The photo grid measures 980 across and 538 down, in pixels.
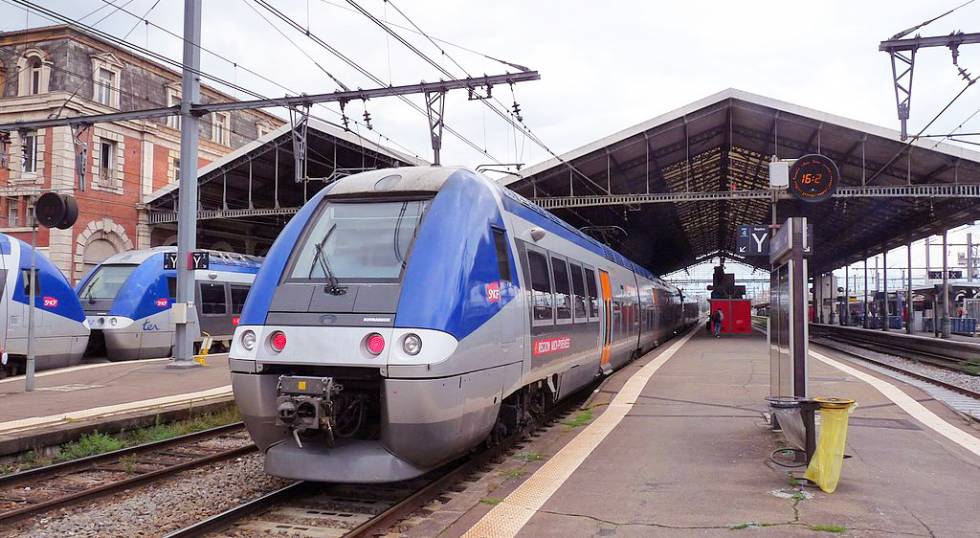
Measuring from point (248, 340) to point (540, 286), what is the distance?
343 centimetres

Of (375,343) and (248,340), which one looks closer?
(375,343)

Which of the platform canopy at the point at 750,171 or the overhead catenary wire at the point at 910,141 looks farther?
the platform canopy at the point at 750,171

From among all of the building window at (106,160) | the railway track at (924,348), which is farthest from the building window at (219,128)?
the railway track at (924,348)

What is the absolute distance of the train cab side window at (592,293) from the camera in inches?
454

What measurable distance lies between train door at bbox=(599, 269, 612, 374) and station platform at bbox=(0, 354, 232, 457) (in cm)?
597

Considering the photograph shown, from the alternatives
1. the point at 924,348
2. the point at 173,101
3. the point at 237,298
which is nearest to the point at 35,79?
the point at 173,101

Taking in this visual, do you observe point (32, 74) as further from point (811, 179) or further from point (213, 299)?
point (811, 179)

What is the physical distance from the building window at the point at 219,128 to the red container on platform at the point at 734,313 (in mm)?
25764

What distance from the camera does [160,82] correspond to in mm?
35062

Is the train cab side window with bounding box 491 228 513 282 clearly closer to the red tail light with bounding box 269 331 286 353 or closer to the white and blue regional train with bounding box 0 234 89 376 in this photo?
the red tail light with bounding box 269 331 286 353

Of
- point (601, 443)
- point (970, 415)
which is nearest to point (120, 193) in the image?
point (601, 443)

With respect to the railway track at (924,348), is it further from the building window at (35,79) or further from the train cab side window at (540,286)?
the building window at (35,79)

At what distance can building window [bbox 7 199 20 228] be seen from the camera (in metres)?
30.7

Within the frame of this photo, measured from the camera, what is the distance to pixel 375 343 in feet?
19.5
